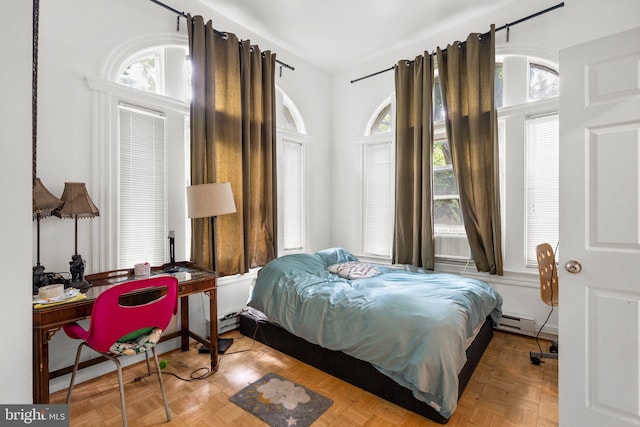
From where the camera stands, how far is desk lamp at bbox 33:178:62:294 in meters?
1.82

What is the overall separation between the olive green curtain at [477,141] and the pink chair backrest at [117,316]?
9.54ft

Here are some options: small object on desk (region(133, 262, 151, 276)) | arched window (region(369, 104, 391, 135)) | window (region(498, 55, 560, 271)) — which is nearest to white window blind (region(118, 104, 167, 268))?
small object on desk (region(133, 262, 151, 276))

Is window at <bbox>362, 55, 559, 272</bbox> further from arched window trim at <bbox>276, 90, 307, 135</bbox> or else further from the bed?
arched window trim at <bbox>276, 90, 307, 135</bbox>

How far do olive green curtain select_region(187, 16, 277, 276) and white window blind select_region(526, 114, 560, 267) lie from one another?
2659 millimetres

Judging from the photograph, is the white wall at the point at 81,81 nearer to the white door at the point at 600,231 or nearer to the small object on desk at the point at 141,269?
the small object on desk at the point at 141,269

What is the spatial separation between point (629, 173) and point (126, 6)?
3586 millimetres

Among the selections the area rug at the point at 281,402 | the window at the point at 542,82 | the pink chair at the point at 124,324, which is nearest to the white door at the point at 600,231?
the area rug at the point at 281,402

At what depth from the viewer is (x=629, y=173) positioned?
1.42 metres

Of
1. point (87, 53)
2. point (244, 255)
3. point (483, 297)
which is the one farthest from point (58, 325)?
point (483, 297)

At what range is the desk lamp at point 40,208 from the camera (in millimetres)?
1821

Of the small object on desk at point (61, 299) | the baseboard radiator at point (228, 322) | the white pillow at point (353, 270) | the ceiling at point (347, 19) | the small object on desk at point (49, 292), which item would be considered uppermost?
the ceiling at point (347, 19)
